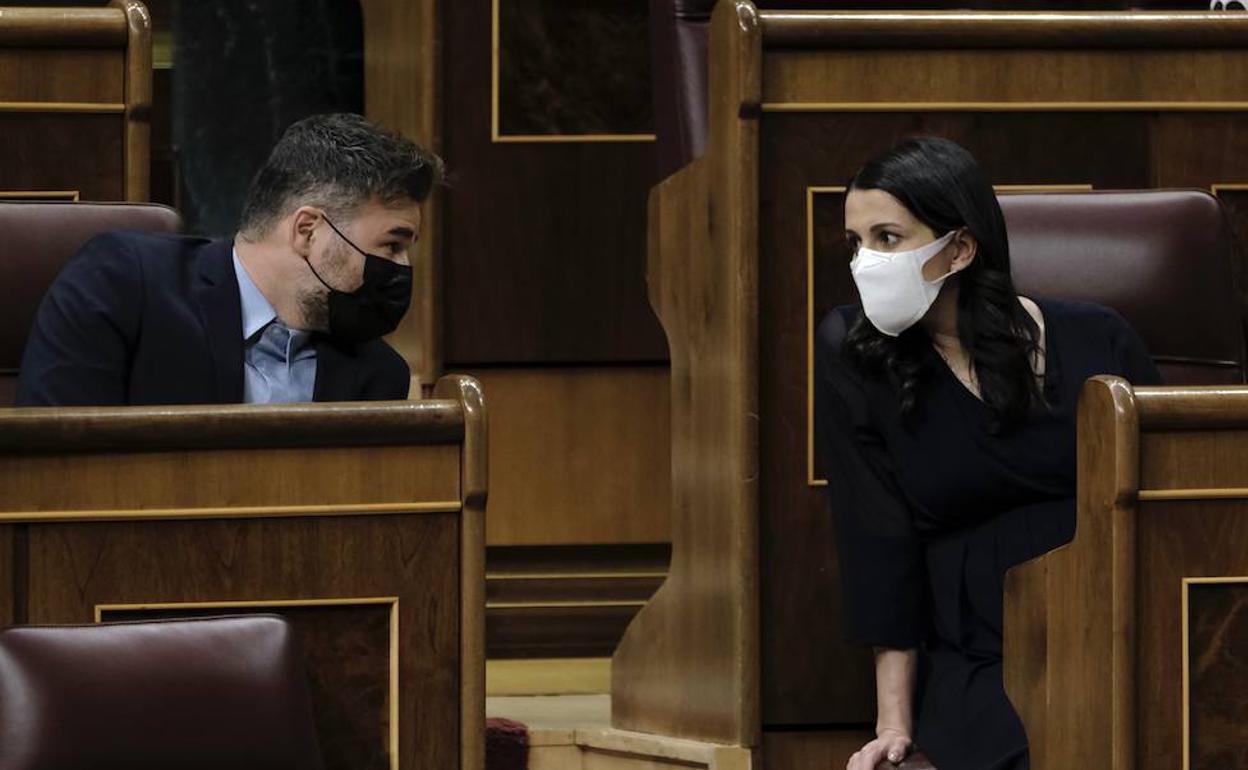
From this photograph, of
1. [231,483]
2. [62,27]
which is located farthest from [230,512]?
[62,27]

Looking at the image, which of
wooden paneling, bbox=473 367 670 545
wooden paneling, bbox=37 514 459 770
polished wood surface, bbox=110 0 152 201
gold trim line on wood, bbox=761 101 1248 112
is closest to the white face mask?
gold trim line on wood, bbox=761 101 1248 112

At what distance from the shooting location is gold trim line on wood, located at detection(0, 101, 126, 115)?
0.92 meters

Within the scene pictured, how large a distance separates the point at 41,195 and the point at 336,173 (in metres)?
0.18

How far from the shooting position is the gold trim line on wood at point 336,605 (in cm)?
64

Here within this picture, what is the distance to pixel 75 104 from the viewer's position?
36.4 inches

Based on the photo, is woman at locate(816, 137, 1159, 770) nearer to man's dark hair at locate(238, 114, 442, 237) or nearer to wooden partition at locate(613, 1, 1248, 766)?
wooden partition at locate(613, 1, 1248, 766)

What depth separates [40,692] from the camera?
589mm

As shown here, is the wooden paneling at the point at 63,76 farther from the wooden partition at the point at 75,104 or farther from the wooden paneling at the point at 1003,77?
the wooden paneling at the point at 1003,77

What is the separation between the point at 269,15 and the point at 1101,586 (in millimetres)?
804

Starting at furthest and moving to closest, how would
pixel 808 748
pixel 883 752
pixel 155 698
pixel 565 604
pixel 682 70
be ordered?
pixel 565 604, pixel 682 70, pixel 808 748, pixel 883 752, pixel 155 698

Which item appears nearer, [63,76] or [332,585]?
Result: [332,585]

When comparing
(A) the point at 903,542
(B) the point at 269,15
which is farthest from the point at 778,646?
(B) the point at 269,15

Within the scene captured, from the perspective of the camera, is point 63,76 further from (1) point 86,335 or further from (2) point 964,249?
(2) point 964,249

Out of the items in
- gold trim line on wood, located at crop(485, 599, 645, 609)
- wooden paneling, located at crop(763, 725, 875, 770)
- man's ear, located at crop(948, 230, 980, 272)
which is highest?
man's ear, located at crop(948, 230, 980, 272)
